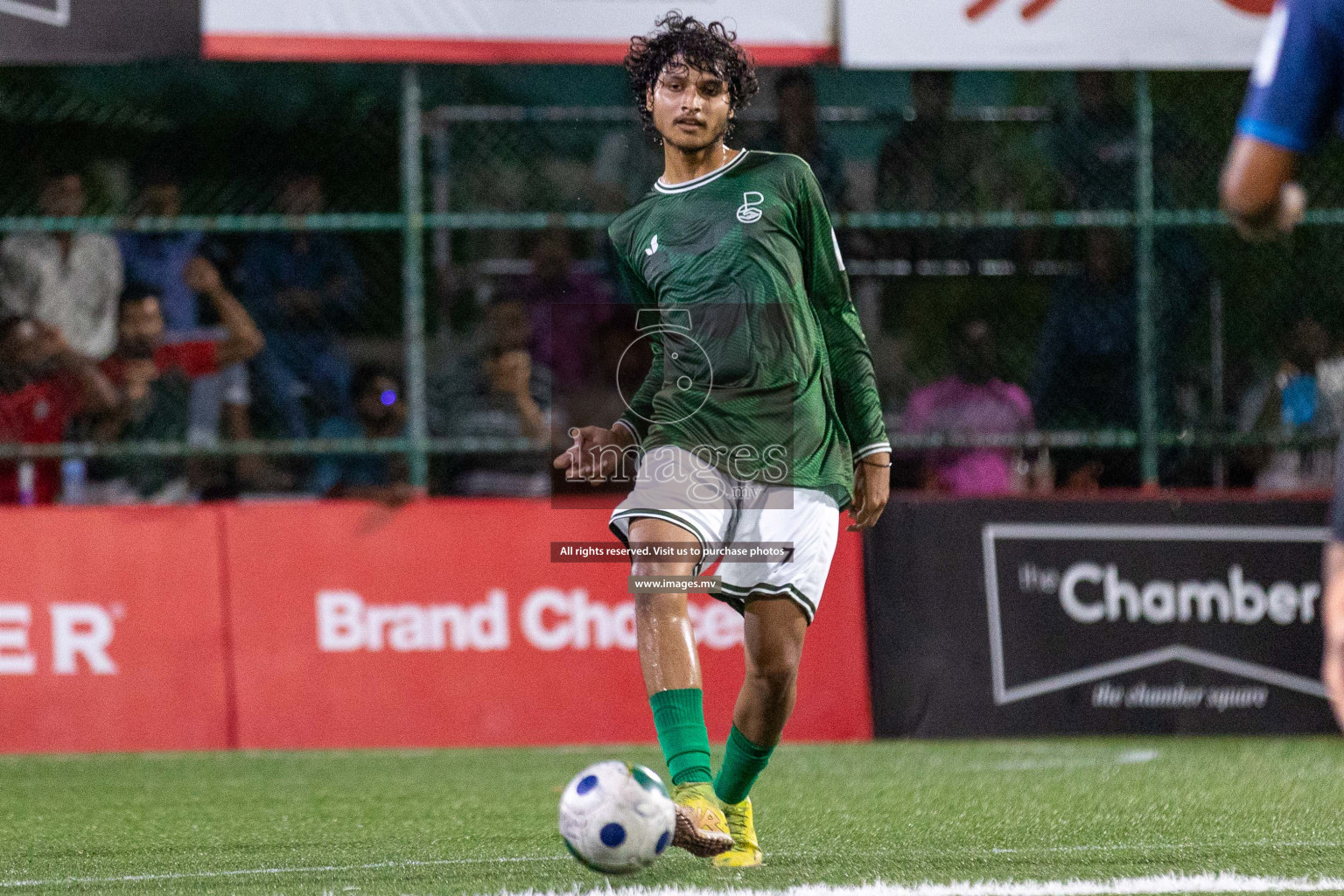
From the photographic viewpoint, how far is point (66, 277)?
9.51 metres

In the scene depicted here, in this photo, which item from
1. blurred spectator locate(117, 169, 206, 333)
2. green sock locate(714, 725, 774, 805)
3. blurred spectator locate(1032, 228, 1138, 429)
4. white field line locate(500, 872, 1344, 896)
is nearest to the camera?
white field line locate(500, 872, 1344, 896)

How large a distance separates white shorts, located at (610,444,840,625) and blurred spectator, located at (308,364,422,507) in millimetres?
4659

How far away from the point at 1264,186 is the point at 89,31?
7428 millimetres

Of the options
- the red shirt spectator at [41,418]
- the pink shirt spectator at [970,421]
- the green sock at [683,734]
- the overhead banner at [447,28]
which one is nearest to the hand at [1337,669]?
the green sock at [683,734]

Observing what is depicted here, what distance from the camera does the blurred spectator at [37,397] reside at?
9117 millimetres

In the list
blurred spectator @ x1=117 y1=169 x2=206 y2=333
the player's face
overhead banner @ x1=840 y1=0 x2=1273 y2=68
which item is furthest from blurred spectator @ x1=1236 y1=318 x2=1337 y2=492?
blurred spectator @ x1=117 y1=169 x2=206 y2=333

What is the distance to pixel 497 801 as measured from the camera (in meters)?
A: 6.31

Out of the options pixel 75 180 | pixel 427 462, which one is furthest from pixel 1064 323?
pixel 75 180

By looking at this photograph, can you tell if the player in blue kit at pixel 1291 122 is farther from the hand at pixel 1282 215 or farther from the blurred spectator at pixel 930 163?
the blurred spectator at pixel 930 163

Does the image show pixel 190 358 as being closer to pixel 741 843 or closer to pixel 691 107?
pixel 691 107

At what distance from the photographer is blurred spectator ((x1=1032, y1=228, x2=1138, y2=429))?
31.4 feet

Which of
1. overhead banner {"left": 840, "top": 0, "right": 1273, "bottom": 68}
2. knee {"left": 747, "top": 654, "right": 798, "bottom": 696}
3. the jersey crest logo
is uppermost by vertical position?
overhead banner {"left": 840, "top": 0, "right": 1273, "bottom": 68}

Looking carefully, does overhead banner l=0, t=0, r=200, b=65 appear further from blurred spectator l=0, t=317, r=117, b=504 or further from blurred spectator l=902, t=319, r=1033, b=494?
blurred spectator l=902, t=319, r=1033, b=494

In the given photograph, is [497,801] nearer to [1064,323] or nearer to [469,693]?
[469,693]
